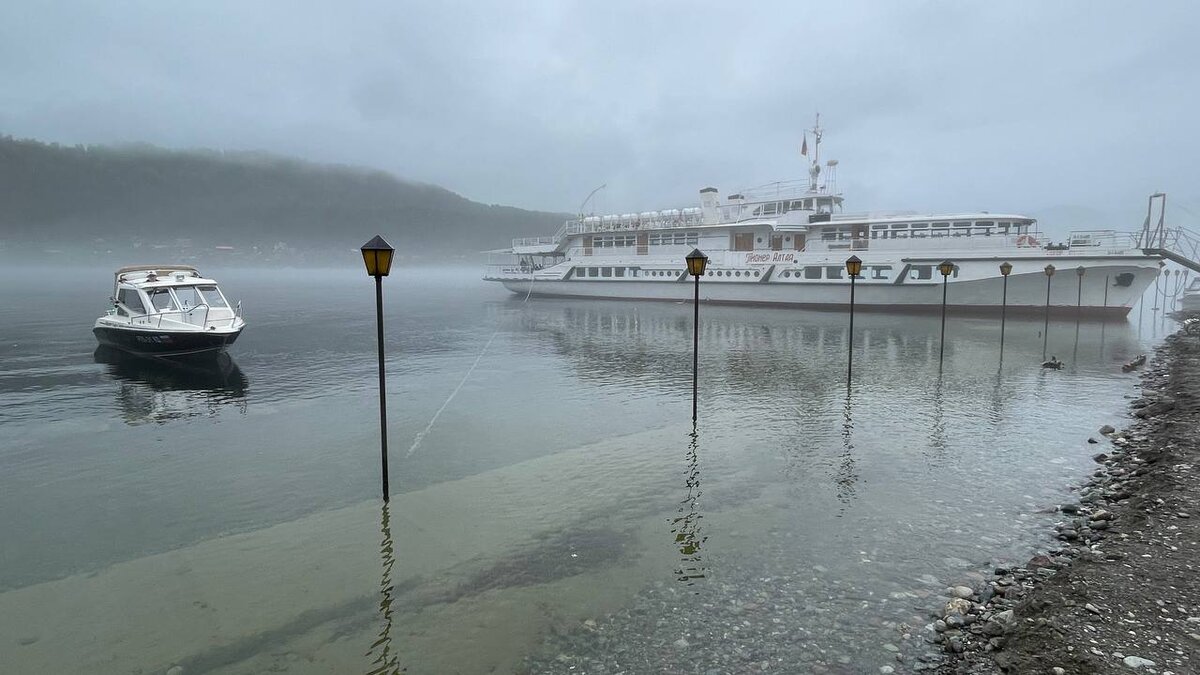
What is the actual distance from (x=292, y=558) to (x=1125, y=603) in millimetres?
8365

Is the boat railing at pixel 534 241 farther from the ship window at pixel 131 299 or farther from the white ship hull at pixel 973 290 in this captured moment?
the ship window at pixel 131 299

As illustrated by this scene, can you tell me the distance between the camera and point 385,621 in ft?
20.4

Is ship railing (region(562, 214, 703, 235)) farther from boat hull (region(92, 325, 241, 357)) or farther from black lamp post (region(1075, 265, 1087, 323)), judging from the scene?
boat hull (region(92, 325, 241, 357))

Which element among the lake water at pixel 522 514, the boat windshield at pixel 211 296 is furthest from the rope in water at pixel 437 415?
the boat windshield at pixel 211 296

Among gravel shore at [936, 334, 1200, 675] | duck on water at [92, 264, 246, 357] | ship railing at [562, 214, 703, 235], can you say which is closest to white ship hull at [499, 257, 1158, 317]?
ship railing at [562, 214, 703, 235]

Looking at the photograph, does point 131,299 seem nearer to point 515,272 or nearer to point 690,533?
point 690,533

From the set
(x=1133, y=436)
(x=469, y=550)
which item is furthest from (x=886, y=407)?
(x=469, y=550)

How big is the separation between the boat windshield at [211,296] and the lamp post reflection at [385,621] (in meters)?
20.9

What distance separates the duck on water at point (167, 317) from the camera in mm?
22781

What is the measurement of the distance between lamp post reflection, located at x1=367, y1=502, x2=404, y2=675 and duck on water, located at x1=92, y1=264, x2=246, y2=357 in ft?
60.5

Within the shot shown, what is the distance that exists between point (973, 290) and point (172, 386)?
135 ft

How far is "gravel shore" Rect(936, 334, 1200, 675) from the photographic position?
4.69m

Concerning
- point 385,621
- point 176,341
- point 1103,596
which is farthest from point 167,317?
point 1103,596

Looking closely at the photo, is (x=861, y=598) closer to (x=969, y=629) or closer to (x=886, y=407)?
(x=969, y=629)
